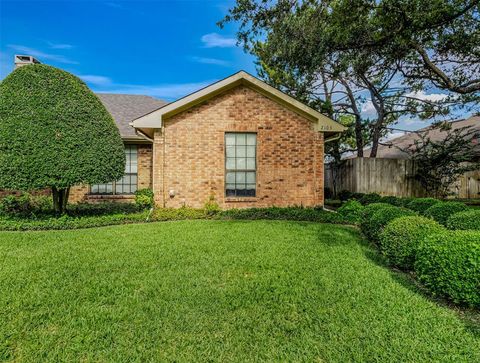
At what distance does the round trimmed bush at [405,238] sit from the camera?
4.62 meters

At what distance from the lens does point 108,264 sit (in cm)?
491

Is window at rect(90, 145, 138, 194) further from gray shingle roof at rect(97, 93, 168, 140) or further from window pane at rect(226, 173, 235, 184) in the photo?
window pane at rect(226, 173, 235, 184)

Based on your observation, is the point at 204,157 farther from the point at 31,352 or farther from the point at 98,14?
the point at 31,352

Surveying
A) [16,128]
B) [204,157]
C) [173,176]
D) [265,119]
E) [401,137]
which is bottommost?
Answer: [173,176]

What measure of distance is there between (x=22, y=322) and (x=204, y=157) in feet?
24.0

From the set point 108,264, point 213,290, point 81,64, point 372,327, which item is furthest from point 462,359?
point 81,64

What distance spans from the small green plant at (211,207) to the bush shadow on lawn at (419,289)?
16.0 feet

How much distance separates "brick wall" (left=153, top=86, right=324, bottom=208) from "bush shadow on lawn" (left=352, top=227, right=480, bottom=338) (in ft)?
13.7

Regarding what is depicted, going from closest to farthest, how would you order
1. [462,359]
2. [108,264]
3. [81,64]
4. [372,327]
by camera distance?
[462,359] < [372,327] < [108,264] < [81,64]

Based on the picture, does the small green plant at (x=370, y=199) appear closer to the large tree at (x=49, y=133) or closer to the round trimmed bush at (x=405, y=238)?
the round trimmed bush at (x=405, y=238)

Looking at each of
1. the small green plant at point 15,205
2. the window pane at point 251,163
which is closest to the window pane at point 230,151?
the window pane at point 251,163

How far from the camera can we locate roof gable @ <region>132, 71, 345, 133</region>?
31.6 feet

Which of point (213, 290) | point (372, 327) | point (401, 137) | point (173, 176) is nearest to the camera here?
point (372, 327)

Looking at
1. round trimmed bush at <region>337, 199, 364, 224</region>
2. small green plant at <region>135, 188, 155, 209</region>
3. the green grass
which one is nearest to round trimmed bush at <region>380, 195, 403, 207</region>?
round trimmed bush at <region>337, 199, 364, 224</region>
